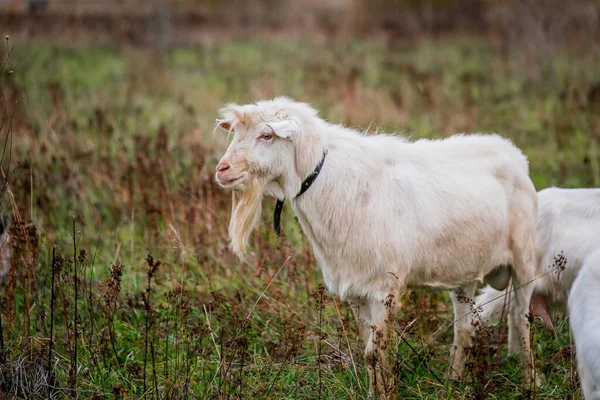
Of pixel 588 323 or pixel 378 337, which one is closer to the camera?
pixel 588 323

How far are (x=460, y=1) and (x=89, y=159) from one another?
58.4 feet

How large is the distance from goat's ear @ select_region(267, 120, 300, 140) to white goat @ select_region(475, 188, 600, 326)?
6.22 ft

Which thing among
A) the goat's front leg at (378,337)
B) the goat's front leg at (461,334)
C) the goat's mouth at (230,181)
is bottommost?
the goat's front leg at (461,334)

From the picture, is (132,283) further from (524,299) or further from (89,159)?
(524,299)

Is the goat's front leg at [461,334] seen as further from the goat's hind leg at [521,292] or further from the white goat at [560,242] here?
the goat's hind leg at [521,292]

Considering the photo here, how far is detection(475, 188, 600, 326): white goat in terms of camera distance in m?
4.80

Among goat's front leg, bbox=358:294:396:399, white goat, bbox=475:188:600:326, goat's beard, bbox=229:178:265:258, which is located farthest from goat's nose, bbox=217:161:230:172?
white goat, bbox=475:188:600:326

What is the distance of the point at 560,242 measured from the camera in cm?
492

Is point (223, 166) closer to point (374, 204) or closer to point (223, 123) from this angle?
point (223, 123)

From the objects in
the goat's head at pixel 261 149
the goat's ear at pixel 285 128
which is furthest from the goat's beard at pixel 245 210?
the goat's ear at pixel 285 128

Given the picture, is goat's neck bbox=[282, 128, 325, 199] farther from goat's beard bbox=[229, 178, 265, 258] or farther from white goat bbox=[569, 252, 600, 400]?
white goat bbox=[569, 252, 600, 400]

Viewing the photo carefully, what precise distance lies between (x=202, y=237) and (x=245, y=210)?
186 cm

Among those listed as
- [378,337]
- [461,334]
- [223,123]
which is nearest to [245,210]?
[223,123]

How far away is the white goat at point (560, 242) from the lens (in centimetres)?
480
